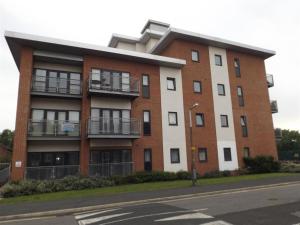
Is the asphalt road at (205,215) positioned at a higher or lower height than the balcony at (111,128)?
lower

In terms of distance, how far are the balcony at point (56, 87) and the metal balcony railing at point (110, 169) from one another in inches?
213

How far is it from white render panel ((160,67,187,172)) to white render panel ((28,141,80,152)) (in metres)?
7.26

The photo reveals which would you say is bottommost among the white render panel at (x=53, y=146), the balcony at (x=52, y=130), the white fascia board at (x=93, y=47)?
the white render panel at (x=53, y=146)

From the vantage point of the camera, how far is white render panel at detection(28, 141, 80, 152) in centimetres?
1806

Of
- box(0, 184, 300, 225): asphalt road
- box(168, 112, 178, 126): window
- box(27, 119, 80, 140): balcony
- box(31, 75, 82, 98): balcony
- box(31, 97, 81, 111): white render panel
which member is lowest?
box(0, 184, 300, 225): asphalt road

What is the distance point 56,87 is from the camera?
737 inches

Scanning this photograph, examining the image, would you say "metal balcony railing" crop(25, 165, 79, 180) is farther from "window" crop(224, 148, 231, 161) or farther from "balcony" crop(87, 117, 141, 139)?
"window" crop(224, 148, 231, 161)

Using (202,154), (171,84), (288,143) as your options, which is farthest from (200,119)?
(288,143)

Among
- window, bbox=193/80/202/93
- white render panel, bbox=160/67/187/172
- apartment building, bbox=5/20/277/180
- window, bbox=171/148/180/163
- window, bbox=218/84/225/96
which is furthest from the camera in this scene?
window, bbox=218/84/225/96

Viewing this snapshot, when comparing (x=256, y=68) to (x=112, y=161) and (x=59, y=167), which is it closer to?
(x=112, y=161)

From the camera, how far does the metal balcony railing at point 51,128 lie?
17406 millimetres

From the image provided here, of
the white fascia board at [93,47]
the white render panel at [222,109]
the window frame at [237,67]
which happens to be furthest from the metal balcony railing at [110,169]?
the window frame at [237,67]

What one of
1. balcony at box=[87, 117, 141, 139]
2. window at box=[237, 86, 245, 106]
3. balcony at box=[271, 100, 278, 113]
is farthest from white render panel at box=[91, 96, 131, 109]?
balcony at box=[271, 100, 278, 113]

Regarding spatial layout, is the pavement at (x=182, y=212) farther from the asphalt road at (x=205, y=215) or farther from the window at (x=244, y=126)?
the window at (x=244, y=126)
